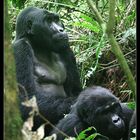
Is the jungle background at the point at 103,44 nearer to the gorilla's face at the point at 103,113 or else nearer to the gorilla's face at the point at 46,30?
the gorilla's face at the point at 46,30

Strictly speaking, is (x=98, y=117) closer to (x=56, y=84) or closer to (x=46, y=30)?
(x=56, y=84)

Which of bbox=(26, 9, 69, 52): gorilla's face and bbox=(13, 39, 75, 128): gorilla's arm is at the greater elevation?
bbox=(26, 9, 69, 52): gorilla's face

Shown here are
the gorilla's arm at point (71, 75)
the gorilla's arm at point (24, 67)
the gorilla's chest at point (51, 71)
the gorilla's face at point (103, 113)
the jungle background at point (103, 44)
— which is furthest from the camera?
the jungle background at point (103, 44)

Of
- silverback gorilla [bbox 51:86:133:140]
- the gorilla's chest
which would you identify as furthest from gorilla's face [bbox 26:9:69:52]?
silverback gorilla [bbox 51:86:133:140]

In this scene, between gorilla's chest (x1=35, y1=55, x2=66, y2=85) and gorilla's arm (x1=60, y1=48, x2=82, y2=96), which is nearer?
gorilla's chest (x1=35, y1=55, x2=66, y2=85)

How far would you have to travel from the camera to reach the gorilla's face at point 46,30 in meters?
5.61

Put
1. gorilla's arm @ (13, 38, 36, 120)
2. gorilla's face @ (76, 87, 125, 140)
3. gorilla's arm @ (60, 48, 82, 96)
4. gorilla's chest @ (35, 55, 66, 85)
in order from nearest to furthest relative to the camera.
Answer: gorilla's face @ (76, 87, 125, 140) < gorilla's arm @ (13, 38, 36, 120) < gorilla's chest @ (35, 55, 66, 85) < gorilla's arm @ (60, 48, 82, 96)

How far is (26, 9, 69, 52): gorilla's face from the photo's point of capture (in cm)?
561

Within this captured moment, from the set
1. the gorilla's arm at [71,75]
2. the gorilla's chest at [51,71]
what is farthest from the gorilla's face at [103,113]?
the gorilla's arm at [71,75]

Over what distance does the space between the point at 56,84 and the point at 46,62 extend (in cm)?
29

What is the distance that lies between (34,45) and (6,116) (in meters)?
3.98

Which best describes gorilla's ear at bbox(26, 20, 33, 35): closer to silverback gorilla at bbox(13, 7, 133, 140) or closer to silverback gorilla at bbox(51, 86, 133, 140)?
silverback gorilla at bbox(13, 7, 133, 140)

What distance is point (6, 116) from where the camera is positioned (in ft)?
5.71

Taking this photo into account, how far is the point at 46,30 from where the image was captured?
18.7 feet
